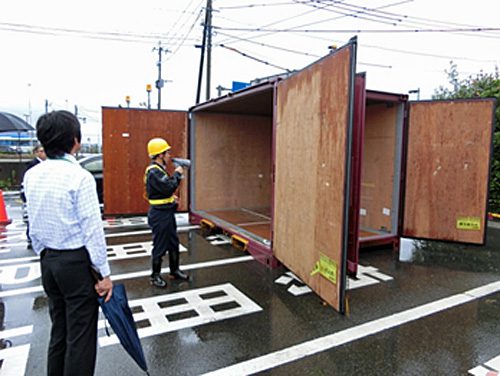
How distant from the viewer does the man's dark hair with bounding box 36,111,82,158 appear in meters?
2.01

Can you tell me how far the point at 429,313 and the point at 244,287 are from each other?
206 cm

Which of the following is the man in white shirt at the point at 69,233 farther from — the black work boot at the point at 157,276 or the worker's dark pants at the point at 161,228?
the black work boot at the point at 157,276

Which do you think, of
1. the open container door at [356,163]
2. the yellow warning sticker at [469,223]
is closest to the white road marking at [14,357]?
the open container door at [356,163]

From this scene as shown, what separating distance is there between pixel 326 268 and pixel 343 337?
27.7 inches

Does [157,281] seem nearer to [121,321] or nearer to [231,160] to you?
[121,321]

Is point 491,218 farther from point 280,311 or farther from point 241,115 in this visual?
point 280,311

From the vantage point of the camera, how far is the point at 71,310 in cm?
204

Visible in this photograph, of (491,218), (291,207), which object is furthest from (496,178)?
(291,207)

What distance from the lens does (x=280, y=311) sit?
12.3 feet

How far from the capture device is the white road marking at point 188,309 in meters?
3.41

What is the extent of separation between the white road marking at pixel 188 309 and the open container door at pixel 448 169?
359 centimetres

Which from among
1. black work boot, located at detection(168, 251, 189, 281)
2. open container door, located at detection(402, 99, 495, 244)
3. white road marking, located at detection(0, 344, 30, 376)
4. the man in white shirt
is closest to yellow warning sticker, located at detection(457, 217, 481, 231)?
open container door, located at detection(402, 99, 495, 244)

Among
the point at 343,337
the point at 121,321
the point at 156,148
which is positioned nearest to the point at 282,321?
the point at 343,337

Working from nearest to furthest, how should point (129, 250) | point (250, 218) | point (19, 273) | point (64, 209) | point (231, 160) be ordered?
point (64, 209)
point (19, 273)
point (129, 250)
point (250, 218)
point (231, 160)
